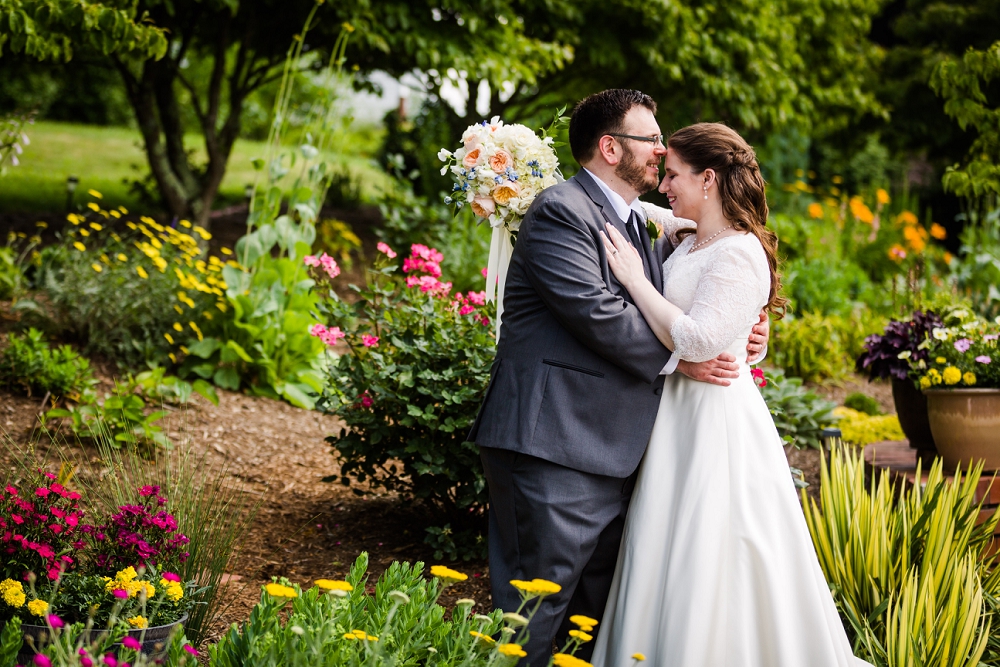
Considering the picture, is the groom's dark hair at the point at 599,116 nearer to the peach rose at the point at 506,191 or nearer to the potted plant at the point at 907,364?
the peach rose at the point at 506,191

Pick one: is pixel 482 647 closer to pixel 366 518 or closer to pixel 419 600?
pixel 419 600

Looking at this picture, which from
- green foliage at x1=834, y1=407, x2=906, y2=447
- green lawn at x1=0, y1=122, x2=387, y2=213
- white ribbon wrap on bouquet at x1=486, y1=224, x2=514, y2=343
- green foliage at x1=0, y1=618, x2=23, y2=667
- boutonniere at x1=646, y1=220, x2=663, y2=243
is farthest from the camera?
green lawn at x1=0, y1=122, x2=387, y2=213

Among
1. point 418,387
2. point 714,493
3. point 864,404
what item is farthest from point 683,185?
point 864,404

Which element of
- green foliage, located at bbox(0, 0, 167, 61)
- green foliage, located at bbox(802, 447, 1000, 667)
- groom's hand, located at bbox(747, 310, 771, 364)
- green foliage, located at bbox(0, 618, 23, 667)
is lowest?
green foliage, located at bbox(0, 618, 23, 667)

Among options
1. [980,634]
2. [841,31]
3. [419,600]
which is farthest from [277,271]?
[841,31]

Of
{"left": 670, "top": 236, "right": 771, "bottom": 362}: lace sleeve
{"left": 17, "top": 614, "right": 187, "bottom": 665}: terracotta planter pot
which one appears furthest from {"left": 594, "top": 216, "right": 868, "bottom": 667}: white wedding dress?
{"left": 17, "top": 614, "right": 187, "bottom": 665}: terracotta planter pot

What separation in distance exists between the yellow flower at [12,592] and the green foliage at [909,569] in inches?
99.7

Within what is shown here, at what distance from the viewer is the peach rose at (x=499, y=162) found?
8.91 ft

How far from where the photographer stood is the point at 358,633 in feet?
6.23

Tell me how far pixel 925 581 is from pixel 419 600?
1722 millimetres

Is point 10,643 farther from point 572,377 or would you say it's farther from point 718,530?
point 718,530

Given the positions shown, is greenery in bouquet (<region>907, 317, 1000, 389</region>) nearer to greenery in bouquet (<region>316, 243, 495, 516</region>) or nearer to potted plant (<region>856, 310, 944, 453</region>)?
potted plant (<region>856, 310, 944, 453</region>)

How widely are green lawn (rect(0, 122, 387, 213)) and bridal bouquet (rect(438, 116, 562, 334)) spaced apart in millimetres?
6001

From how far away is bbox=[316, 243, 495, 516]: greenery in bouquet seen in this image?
3680 millimetres
